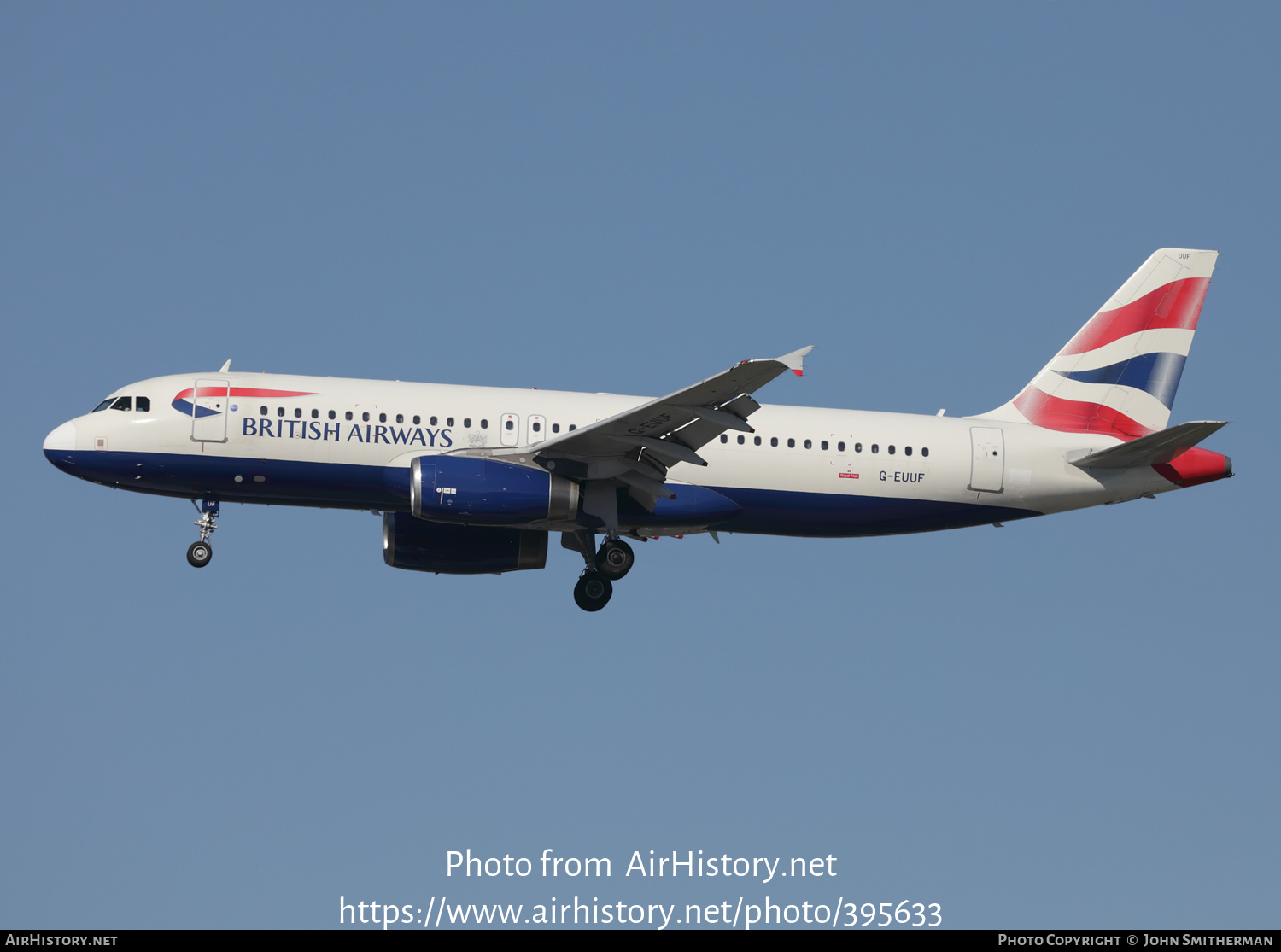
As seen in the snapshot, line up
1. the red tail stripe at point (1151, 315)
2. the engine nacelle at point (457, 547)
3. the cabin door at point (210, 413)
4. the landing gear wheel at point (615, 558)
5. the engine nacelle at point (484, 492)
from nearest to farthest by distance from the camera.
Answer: the engine nacelle at point (484, 492) → the cabin door at point (210, 413) → the landing gear wheel at point (615, 558) → the engine nacelle at point (457, 547) → the red tail stripe at point (1151, 315)

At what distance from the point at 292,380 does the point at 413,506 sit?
4.64 m

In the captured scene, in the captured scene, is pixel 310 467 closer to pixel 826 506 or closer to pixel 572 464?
pixel 572 464

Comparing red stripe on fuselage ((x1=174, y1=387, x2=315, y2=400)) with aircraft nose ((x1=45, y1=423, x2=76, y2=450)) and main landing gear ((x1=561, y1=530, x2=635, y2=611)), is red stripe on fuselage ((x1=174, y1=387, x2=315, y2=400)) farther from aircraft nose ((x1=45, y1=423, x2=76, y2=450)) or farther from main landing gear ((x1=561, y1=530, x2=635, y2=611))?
main landing gear ((x1=561, y1=530, x2=635, y2=611))

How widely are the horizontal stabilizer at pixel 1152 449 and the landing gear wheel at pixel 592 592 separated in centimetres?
1162

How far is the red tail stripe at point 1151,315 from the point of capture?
38.9 m

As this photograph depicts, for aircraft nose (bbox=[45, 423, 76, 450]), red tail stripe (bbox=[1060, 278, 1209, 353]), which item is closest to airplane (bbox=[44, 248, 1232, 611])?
aircraft nose (bbox=[45, 423, 76, 450])

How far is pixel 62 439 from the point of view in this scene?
111ft

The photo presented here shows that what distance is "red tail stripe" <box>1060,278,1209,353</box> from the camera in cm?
3891

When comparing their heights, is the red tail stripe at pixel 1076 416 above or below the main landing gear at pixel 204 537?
above

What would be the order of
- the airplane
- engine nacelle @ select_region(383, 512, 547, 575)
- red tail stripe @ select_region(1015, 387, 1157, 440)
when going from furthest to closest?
red tail stripe @ select_region(1015, 387, 1157, 440) → engine nacelle @ select_region(383, 512, 547, 575) → the airplane

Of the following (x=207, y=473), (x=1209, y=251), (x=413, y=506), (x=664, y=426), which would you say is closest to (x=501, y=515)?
(x=413, y=506)

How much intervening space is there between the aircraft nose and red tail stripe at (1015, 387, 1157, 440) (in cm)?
2262

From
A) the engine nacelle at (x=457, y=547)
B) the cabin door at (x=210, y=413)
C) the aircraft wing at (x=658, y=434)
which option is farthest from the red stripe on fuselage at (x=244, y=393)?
the aircraft wing at (x=658, y=434)

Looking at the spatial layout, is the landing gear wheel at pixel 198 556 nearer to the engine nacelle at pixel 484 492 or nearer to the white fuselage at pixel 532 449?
the white fuselage at pixel 532 449
